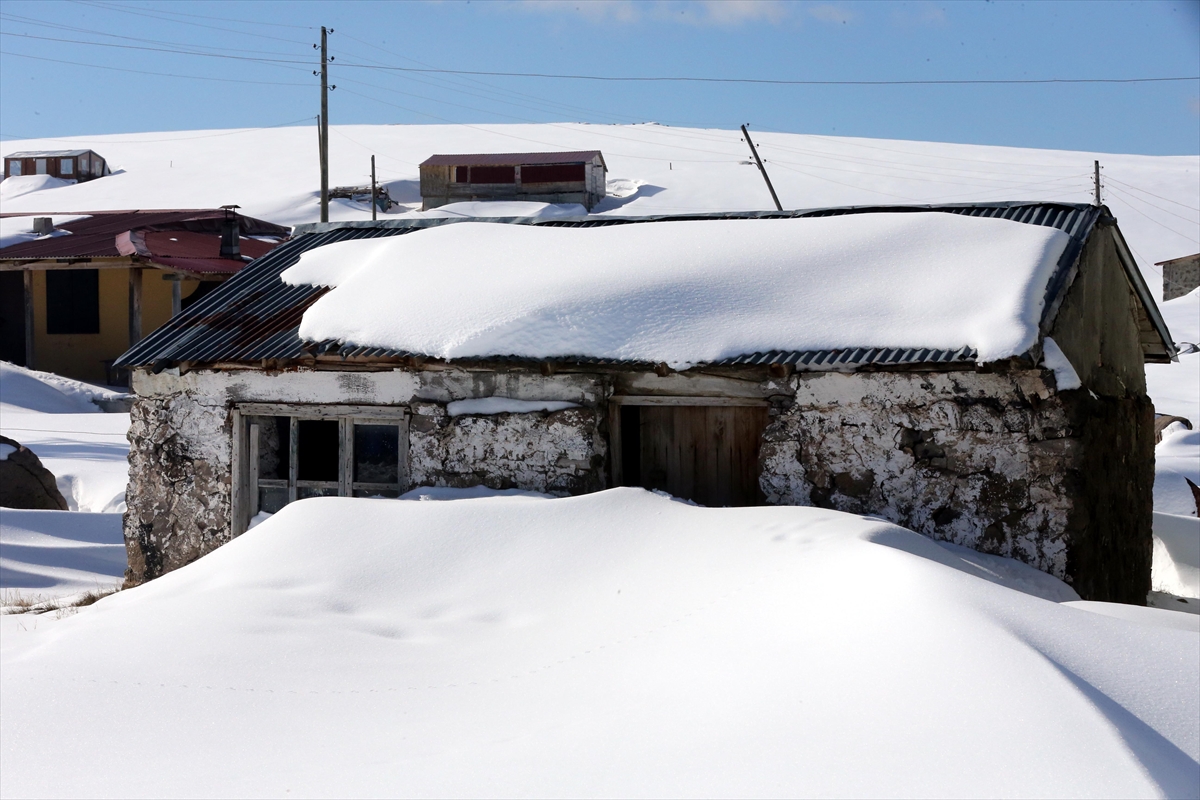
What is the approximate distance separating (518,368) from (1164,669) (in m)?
4.27

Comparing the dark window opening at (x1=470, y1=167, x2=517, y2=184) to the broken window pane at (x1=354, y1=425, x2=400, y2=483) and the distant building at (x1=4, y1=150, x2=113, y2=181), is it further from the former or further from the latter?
the broken window pane at (x1=354, y1=425, x2=400, y2=483)

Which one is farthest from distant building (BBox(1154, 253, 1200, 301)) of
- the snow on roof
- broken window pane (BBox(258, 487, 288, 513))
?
broken window pane (BBox(258, 487, 288, 513))

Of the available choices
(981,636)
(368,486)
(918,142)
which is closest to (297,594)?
(368,486)

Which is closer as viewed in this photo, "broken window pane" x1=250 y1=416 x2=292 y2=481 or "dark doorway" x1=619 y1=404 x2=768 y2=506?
"dark doorway" x1=619 y1=404 x2=768 y2=506

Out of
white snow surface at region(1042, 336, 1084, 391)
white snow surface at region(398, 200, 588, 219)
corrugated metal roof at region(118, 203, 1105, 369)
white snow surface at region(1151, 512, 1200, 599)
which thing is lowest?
white snow surface at region(1151, 512, 1200, 599)

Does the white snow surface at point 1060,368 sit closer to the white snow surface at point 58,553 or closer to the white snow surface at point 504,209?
the white snow surface at point 58,553

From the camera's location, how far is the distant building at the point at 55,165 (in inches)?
2089

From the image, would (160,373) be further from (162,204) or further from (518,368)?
(162,204)

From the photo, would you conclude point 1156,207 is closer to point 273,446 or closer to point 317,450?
point 317,450

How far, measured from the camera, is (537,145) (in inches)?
2509

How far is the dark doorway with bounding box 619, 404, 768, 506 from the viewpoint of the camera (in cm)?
752

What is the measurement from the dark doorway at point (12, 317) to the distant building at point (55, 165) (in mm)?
35523

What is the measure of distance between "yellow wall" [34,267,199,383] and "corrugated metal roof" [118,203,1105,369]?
40.1 feet

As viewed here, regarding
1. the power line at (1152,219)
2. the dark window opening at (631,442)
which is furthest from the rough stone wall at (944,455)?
the power line at (1152,219)
